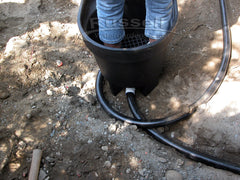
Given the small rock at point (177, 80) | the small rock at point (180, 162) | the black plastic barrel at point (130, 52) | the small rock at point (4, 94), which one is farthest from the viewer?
the small rock at point (177, 80)

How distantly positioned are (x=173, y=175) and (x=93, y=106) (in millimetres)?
802

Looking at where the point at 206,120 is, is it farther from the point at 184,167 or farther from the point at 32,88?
the point at 32,88

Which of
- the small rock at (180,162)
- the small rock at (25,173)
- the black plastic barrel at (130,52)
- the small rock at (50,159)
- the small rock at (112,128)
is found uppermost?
the black plastic barrel at (130,52)

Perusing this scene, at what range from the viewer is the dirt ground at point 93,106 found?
1.34 m

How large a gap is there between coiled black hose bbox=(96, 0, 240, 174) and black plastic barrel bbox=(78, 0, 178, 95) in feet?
0.51

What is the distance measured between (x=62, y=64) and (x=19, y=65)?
36 centimetres

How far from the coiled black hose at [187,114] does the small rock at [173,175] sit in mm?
190

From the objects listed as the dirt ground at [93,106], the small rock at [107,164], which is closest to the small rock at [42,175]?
the dirt ground at [93,106]

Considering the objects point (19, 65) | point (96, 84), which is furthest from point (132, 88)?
point (19, 65)

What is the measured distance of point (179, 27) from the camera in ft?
6.79

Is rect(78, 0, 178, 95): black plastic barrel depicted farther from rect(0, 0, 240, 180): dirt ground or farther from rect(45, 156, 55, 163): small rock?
rect(45, 156, 55, 163): small rock

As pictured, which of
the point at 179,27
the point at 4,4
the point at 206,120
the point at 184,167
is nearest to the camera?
the point at 184,167

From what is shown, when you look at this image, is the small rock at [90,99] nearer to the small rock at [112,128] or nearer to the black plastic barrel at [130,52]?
the black plastic barrel at [130,52]

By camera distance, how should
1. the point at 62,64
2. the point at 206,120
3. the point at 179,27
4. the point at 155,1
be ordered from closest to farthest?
1. the point at 155,1
2. the point at 206,120
3. the point at 62,64
4. the point at 179,27
